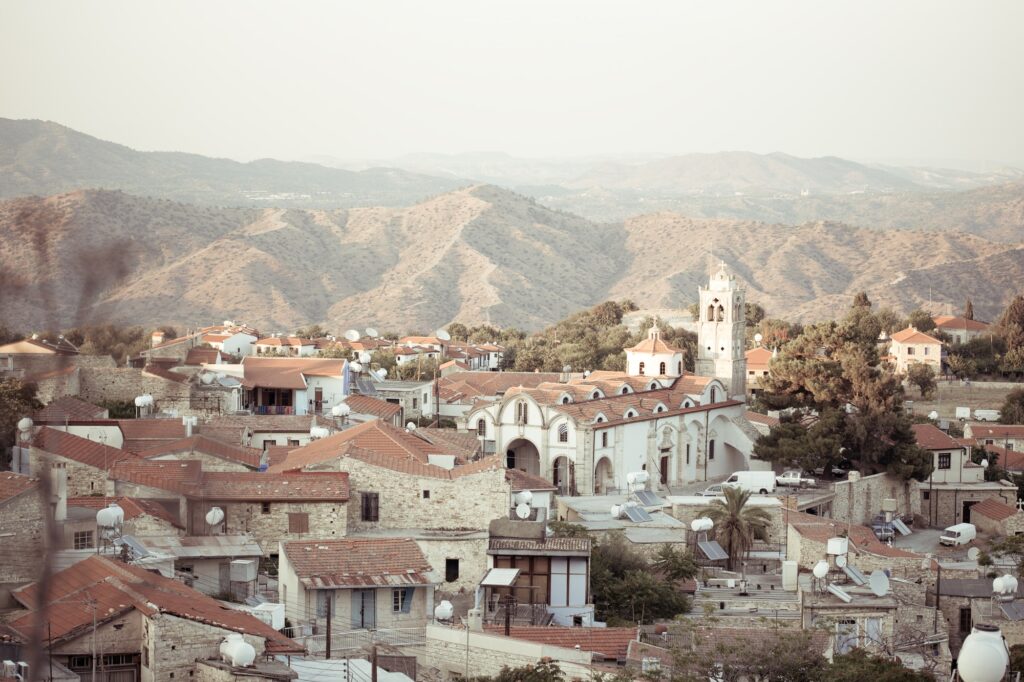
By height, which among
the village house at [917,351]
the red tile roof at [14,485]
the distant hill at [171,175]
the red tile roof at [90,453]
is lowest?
the village house at [917,351]

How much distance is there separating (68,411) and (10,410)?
3192 millimetres

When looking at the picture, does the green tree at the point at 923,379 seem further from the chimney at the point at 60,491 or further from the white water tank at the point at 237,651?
the white water tank at the point at 237,651

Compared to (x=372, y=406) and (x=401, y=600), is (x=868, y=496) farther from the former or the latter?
(x=401, y=600)

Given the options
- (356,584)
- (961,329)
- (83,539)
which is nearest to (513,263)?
(961,329)

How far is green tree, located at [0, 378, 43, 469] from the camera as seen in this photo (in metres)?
23.5

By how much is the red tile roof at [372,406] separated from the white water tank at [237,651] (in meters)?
21.7

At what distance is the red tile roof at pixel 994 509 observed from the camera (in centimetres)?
3600

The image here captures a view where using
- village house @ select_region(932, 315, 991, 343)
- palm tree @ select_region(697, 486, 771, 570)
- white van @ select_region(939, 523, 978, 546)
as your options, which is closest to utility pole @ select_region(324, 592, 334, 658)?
palm tree @ select_region(697, 486, 771, 570)

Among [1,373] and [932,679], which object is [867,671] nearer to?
[932,679]

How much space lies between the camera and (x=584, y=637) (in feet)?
60.2

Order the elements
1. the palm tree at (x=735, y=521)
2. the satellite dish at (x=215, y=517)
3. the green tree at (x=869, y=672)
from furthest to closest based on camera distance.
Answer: the palm tree at (x=735, y=521), the satellite dish at (x=215, y=517), the green tree at (x=869, y=672)

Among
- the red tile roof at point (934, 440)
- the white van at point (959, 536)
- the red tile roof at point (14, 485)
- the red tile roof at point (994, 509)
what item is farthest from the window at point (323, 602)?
the red tile roof at point (934, 440)

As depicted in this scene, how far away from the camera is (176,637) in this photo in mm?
14703

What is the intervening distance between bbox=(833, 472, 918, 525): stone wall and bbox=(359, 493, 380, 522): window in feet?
52.8
